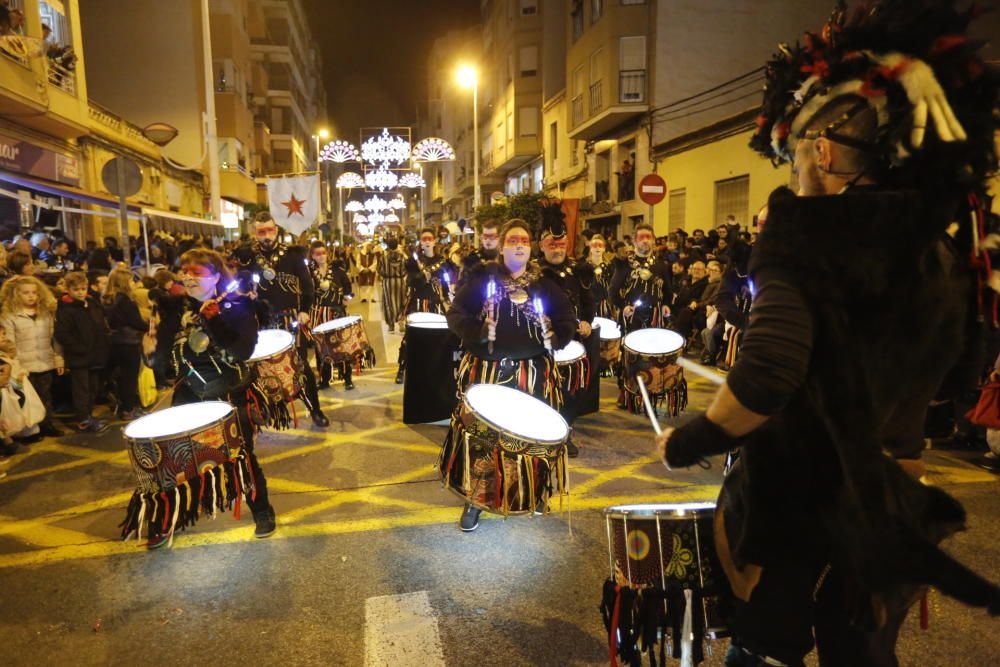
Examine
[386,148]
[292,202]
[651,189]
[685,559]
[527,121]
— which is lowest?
[685,559]

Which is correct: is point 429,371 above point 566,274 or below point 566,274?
below

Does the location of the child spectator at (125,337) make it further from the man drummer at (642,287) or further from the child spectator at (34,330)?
the man drummer at (642,287)

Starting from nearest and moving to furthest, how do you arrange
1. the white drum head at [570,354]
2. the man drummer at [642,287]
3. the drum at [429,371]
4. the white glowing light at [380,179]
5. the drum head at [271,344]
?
the drum head at [271,344]
the white drum head at [570,354]
the drum at [429,371]
the man drummer at [642,287]
the white glowing light at [380,179]

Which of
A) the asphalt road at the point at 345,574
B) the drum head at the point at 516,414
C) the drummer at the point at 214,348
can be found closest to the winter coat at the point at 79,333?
the asphalt road at the point at 345,574

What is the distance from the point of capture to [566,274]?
628 centimetres

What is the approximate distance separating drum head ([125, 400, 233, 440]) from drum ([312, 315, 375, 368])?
3.82 metres

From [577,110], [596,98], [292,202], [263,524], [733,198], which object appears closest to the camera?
[263,524]

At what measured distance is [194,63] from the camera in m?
28.0

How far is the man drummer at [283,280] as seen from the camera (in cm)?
791

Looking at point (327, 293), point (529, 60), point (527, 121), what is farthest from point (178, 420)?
point (529, 60)

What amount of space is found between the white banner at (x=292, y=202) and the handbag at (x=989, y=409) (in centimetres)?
1068

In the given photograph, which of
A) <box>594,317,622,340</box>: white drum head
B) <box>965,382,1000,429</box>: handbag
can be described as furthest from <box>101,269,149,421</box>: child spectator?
<box>965,382,1000,429</box>: handbag

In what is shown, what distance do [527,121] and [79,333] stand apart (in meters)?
30.6

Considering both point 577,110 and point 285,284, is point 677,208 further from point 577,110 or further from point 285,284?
point 285,284
